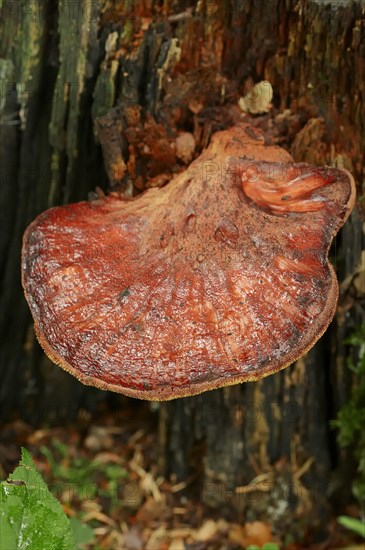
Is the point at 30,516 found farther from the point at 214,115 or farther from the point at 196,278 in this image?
the point at 214,115

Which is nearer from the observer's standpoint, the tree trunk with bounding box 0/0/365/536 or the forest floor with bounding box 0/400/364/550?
the tree trunk with bounding box 0/0/365/536

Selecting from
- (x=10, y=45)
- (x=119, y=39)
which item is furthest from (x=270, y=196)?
(x=10, y=45)

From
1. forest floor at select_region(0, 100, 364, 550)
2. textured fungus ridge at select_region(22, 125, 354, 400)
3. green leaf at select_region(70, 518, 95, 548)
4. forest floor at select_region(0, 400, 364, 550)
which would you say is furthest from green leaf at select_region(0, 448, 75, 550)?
forest floor at select_region(0, 100, 364, 550)

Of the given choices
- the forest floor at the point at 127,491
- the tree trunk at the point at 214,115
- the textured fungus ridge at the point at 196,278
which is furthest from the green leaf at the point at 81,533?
the textured fungus ridge at the point at 196,278

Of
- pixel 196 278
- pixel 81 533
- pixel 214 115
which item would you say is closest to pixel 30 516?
pixel 196 278

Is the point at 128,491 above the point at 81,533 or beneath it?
beneath

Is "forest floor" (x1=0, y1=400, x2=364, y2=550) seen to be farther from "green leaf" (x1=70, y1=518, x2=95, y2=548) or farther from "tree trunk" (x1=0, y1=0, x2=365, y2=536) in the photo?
"green leaf" (x1=70, y1=518, x2=95, y2=548)
